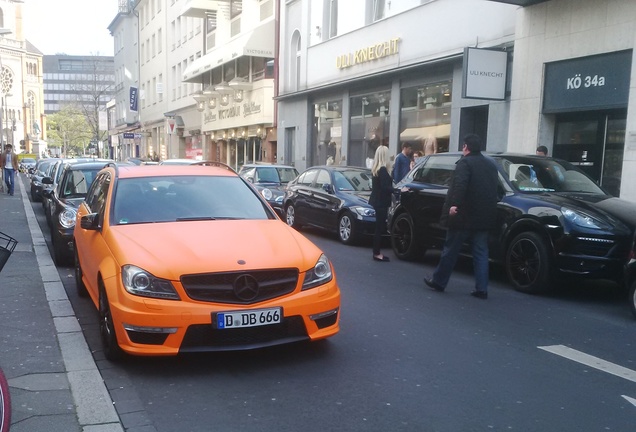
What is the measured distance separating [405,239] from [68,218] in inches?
200

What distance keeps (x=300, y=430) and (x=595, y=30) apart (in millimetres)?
11784

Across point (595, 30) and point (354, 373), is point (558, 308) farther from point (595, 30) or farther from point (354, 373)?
point (595, 30)

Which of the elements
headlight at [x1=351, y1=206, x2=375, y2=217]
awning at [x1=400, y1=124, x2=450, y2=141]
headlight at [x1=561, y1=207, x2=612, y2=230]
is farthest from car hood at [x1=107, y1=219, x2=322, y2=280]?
awning at [x1=400, y1=124, x2=450, y2=141]

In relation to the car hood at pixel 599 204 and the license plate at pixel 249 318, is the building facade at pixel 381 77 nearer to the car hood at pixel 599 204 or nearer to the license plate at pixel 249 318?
the car hood at pixel 599 204

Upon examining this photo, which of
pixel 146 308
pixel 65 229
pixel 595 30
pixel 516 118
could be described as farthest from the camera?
pixel 516 118

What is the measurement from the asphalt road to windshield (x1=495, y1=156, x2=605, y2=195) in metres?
2.07

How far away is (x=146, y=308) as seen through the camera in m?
4.48

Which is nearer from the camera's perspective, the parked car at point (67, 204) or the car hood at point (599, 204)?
the car hood at point (599, 204)

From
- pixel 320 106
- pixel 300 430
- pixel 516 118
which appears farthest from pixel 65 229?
pixel 320 106

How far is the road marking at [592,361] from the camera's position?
15.9 ft

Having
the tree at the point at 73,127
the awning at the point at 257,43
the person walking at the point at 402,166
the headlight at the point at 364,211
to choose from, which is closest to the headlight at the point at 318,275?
the headlight at the point at 364,211

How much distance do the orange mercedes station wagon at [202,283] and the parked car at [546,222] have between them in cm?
347

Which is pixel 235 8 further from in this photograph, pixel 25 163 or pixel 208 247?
pixel 208 247

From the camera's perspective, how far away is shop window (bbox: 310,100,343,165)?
24.1 metres
